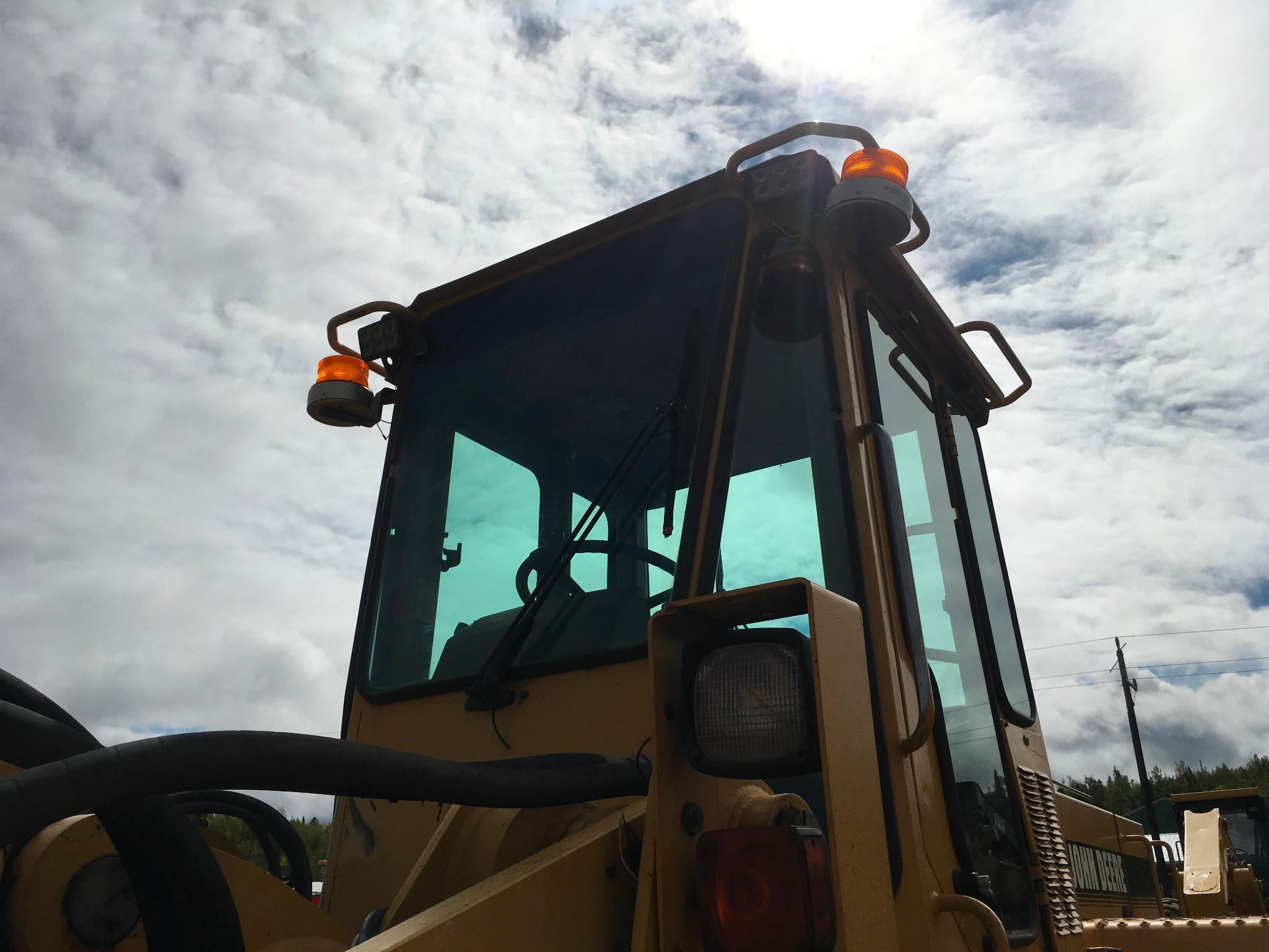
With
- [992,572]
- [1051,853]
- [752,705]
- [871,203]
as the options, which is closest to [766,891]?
[752,705]

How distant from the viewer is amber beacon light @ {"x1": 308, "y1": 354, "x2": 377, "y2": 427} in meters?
2.73

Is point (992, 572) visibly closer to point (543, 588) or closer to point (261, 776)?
point (543, 588)

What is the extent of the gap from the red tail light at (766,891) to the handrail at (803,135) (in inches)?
55.1

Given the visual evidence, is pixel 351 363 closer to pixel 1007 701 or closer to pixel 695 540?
pixel 695 540

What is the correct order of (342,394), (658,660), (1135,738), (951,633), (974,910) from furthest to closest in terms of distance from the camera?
(1135,738) < (342,394) < (951,633) < (974,910) < (658,660)

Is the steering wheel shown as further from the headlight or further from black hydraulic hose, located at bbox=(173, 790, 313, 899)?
black hydraulic hose, located at bbox=(173, 790, 313, 899)

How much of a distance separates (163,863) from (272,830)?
3.42 ft

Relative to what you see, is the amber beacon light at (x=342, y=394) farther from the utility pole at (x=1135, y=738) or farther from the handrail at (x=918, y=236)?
the utility pole at (x=1135, y=738)

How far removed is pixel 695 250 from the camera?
7.39ft

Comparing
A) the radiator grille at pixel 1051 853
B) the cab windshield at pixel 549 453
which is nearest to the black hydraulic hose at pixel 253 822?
the cab windshield at pixel 549 453

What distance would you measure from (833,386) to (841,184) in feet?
1.29

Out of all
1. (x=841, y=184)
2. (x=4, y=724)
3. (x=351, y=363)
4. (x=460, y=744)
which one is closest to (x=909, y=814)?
(x=460, y=744)

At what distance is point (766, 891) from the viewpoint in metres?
1.18

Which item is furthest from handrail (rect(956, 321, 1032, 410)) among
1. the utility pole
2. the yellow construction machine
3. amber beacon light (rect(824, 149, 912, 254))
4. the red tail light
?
the utility pole
